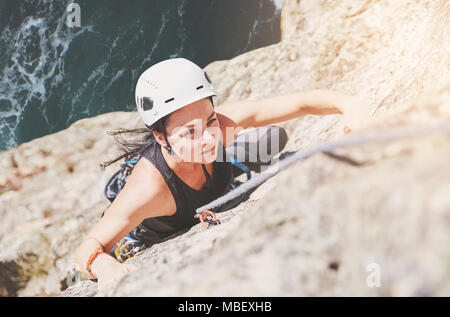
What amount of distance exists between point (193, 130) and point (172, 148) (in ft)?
1.04

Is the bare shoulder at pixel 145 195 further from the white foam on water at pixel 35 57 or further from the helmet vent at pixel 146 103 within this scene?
the white foam on water at pixel 35 57

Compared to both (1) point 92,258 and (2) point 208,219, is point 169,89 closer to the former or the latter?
(2) point 208,219

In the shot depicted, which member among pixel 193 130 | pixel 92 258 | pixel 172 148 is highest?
pixel 193 130

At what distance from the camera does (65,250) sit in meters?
5.65

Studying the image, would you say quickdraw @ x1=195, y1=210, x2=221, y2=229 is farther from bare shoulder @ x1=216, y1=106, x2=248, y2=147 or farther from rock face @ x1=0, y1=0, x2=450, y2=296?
bare shoulder @ x1=216, y1=106, x2=248, y2=147

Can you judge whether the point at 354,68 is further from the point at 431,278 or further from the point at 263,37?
the point at 263,37

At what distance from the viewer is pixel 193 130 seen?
99.3 inches

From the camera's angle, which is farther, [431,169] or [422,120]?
[422,120]

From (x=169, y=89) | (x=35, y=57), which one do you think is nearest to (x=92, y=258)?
(x=169, y=89)

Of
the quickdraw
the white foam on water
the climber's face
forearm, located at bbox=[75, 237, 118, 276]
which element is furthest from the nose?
the white foam on water

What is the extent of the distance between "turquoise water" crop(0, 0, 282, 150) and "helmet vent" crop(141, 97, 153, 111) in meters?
13.0

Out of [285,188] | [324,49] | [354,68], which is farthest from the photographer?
[324,49]
